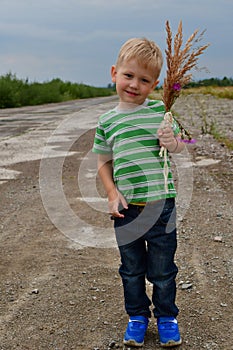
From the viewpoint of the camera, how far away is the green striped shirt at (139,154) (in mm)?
2436

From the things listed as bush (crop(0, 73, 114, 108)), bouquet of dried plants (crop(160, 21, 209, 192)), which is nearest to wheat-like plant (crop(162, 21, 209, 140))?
bouquet of dried plants (crop(160, 21, 209, 192))

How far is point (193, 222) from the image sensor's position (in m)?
4.26

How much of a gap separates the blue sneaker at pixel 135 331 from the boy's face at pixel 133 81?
40.5 inches

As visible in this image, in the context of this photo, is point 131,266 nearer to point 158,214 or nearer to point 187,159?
point 158,214

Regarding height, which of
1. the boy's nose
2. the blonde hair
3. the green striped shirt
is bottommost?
the green striped shirt

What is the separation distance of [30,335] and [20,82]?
22.4 meters

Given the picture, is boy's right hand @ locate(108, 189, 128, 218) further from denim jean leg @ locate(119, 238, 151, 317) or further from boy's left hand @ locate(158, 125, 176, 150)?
boy's left hand @ locate(158, 125, 176, 150)

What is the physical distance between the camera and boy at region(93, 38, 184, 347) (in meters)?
2.38

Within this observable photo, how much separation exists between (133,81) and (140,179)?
0.44m

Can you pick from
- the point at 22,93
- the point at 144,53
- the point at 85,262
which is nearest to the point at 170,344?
the point at 85,262

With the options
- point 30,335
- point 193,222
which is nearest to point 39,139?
point 193,222

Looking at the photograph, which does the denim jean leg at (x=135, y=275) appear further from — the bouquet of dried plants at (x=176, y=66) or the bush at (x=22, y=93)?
the bush at (x=22, y=93)

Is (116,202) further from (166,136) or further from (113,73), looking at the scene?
(113,73)

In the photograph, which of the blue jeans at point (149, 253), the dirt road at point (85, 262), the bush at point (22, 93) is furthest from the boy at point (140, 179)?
the bush at point (22, 93)
